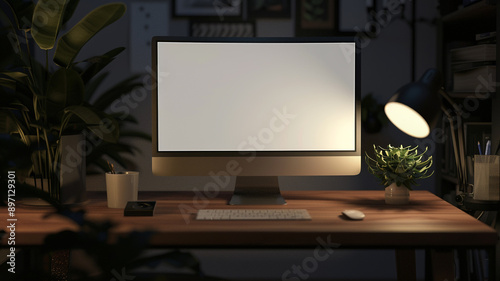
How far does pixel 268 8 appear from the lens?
97.4 inches

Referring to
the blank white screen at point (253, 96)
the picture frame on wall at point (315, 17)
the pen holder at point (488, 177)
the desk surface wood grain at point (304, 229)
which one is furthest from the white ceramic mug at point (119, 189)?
the picture frame on wall at point (315, 17)

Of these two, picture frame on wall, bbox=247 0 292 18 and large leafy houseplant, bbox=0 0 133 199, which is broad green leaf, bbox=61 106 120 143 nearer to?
large leafy houseplant, bbox=0 0 133 199

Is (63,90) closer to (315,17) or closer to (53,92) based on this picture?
(53,92)

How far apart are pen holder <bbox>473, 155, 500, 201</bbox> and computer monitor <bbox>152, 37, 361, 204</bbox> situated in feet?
1.22

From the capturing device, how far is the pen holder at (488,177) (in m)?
1.51

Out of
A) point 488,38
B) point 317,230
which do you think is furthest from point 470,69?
point 317,230

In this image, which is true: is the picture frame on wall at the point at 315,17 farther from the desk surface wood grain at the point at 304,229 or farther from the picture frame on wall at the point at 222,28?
the desk surface wood grain at the point at 304,229

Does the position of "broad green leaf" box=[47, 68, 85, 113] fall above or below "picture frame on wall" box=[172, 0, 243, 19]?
below

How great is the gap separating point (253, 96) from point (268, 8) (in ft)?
3.40

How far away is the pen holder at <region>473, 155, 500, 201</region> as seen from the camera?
→ 4.95 ft

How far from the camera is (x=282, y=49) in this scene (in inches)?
62.0

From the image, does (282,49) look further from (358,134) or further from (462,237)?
(462,237)

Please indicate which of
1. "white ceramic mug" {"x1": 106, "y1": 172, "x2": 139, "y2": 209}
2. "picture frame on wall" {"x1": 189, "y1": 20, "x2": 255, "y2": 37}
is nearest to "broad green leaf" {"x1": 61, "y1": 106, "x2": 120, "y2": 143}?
"white ceramic mug" {"x1": 106, "y1": 172, "x2": 139, "y2": 209}

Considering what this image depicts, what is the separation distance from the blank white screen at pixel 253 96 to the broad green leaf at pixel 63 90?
0.84 ft
